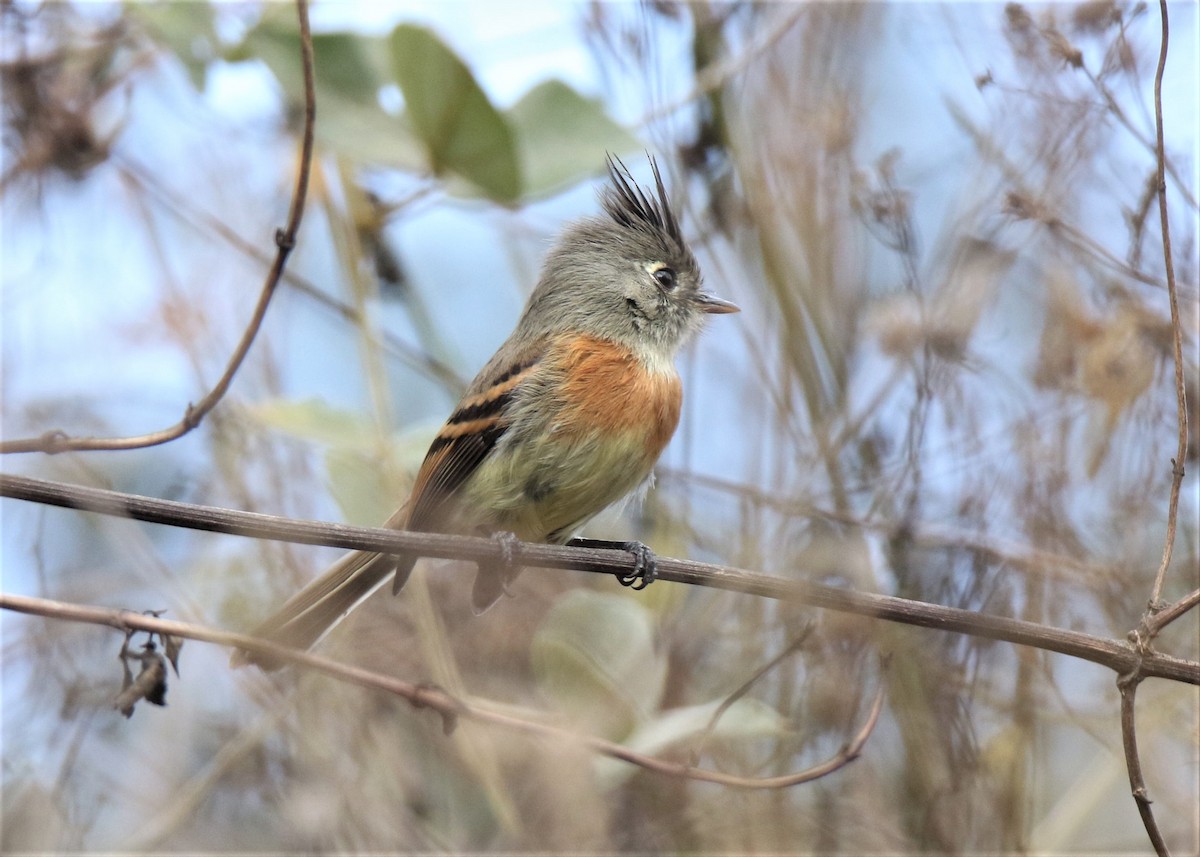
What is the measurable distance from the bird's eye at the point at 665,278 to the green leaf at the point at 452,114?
2.22 feet

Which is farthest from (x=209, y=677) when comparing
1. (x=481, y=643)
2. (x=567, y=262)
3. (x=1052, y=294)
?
(x=1052, y=294)

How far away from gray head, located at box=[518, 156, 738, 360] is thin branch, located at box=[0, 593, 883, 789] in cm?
156

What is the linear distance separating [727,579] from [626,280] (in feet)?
6.34

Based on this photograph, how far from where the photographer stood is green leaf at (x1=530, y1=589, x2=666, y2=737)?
11.5 ft

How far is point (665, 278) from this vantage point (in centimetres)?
428

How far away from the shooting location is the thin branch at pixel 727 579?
2166 millimetres

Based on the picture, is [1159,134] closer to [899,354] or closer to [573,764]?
[899,354]

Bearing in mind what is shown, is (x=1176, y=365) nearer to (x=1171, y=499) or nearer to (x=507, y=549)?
(x=1171, y=499)

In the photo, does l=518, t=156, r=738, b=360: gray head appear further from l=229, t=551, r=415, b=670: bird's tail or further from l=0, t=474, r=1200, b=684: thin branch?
l=0, t=474, r=1200, b=684: thin branch

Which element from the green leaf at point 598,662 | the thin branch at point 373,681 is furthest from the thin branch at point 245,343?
the green leaf at point 598,662

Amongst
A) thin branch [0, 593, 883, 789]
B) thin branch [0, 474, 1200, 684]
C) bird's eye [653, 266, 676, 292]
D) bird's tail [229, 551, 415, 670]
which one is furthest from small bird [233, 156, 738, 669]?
thin branch [0, 474, 1200, 684]

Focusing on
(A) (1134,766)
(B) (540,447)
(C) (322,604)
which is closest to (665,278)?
(B) (540,447)

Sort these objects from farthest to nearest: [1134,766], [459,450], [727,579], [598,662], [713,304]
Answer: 1. [713,304]
2. [459,450]
3. [598,662]
4. [727,579]
5. [1134,766]

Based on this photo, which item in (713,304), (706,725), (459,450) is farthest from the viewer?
(713,304)
